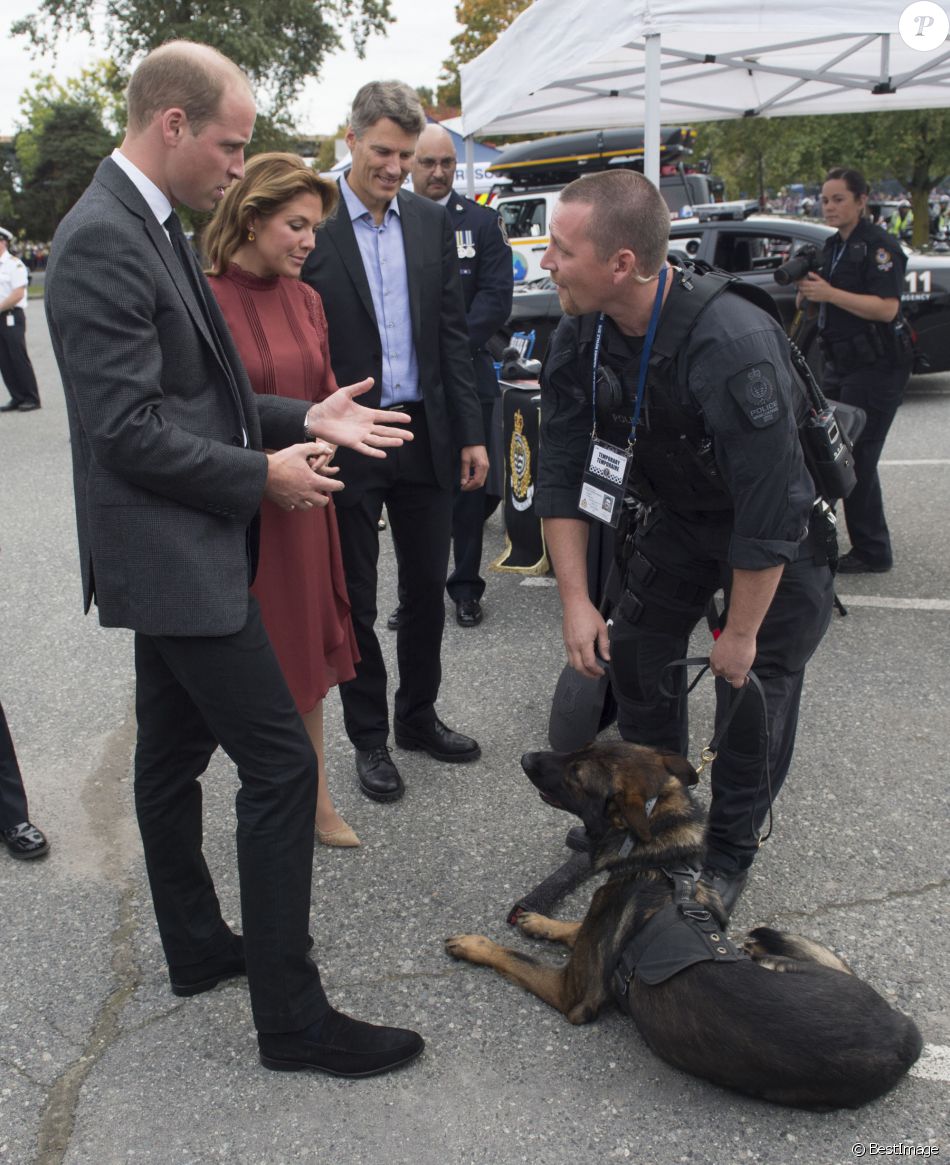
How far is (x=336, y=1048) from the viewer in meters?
2.22

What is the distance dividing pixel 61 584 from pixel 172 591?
4.19 meters

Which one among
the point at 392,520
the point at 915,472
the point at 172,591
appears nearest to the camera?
the point at 172,591

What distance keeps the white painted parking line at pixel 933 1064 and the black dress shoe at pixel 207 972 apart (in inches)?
56.7

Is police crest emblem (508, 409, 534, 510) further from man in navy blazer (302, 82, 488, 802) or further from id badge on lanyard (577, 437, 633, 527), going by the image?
id badge on lanyard (577, 437, 633, 527)

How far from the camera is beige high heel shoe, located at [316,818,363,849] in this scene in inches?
123

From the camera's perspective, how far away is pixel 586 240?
2.18m

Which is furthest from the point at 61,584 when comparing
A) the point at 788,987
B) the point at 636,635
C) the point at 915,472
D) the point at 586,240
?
the point at 915,472

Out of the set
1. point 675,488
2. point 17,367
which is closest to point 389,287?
point 675,488

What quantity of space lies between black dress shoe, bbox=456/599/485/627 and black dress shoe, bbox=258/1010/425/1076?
2.70 m

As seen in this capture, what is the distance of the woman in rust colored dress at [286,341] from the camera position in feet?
8.27

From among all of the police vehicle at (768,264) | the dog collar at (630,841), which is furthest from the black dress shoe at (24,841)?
the police vehicle at (768,264)

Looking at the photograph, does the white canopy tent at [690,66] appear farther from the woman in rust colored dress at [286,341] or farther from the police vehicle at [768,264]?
the woman in rust colored dress at [286,341]

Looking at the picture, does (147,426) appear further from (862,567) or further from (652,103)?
(862,567)

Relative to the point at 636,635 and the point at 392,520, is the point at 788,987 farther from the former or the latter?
the point at 392,520
